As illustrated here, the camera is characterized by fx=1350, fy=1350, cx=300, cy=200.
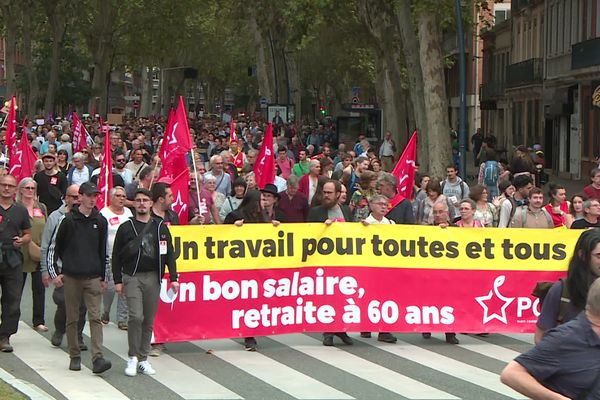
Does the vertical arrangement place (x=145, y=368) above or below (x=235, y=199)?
below

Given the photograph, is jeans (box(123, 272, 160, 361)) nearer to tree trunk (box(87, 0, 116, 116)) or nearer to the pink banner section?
the pink banner section

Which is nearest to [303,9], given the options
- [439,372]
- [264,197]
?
[264,197]

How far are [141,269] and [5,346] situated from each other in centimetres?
196

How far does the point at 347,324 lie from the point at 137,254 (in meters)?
2.54

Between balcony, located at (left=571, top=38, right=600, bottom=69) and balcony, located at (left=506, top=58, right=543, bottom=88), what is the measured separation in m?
11.1

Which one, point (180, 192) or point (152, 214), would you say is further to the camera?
point (180, 192)

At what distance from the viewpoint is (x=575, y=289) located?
716cm

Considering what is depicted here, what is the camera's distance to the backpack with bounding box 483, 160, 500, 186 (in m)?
23.7

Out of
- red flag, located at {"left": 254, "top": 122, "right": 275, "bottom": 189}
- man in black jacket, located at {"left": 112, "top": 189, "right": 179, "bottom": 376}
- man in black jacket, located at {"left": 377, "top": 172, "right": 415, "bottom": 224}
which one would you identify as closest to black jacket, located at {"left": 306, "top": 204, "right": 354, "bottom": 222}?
man in black jacket, located at {"left": 377, "top": 172, "right": 415, "bottom": 224}

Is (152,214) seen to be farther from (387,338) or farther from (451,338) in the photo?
(451,338)

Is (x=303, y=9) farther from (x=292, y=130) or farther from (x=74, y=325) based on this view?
(x=74, y=325)

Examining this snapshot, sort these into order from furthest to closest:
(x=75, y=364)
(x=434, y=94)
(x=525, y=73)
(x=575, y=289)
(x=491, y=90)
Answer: (x=491, y=90) < (x=525, y=73) < (x=434, y=94) < (x=75, y=364) < (x=575, y=289)

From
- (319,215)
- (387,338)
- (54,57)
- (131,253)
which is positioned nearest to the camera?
(131,253)

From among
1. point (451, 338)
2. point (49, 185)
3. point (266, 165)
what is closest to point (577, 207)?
point (451, 338)
